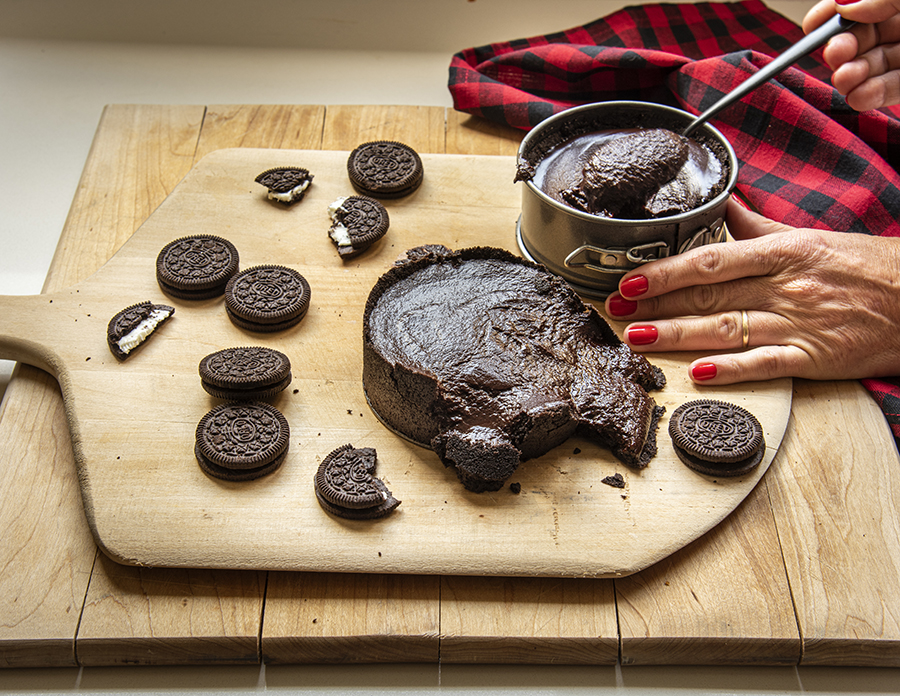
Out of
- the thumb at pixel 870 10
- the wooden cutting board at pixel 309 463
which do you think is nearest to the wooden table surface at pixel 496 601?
the wooden cutting board at pixel 309 463

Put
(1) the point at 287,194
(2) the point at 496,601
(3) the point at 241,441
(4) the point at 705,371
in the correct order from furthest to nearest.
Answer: (1) the point at 287,194 < (4) the point at 705,371 < (3) the point at 241,441 < (2) the point at 496,601

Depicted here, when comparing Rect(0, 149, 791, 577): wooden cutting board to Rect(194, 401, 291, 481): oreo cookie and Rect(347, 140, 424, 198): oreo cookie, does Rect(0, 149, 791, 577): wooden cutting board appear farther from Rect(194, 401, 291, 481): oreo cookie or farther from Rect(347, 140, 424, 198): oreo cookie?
Rect(347, 140, 424, 198): oreo cookie

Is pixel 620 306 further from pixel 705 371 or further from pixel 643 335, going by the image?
pixel 705 371

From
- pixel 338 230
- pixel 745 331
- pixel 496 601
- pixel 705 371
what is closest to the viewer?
pixel 496 601

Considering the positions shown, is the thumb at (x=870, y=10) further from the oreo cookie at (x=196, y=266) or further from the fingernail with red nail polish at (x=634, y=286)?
the oreo cookie at (x=196, y=266)

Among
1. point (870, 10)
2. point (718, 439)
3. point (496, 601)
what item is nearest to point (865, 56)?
point (870, 10)

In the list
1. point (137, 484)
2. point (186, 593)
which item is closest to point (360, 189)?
point (137, 484)
